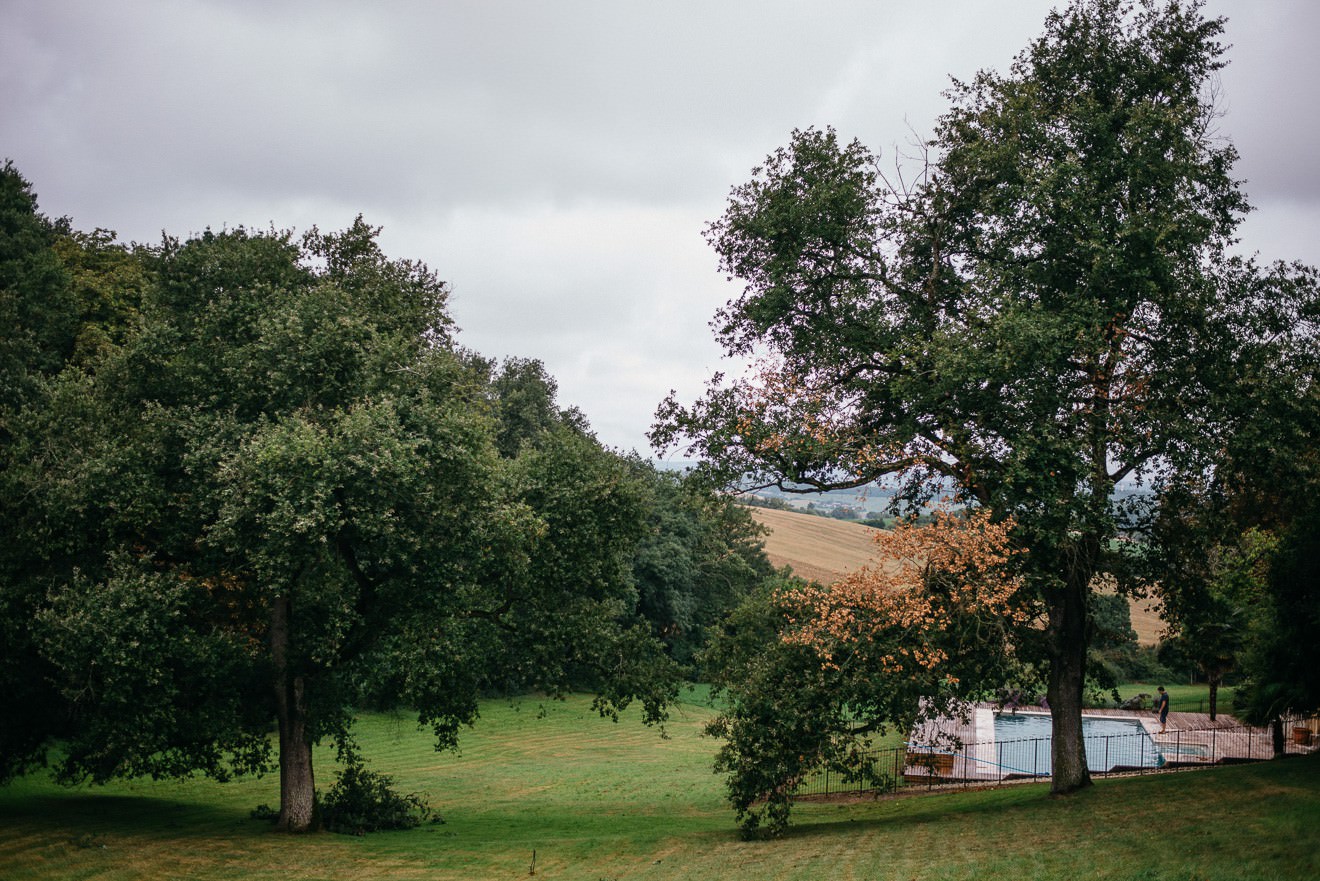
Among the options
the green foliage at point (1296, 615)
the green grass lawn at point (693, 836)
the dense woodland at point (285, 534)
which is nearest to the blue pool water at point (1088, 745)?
the green foliage at point (1296, 615)

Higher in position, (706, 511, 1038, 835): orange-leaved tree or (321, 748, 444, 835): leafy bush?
(706, 511, 1038, 835): orange-leaved tree

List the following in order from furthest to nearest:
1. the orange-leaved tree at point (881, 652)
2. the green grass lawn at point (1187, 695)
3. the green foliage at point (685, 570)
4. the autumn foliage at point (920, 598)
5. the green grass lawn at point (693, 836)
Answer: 1. the green foliage at point (685, 570)
2. the green grass lawn at point (1187, 695)
3. the orange-leaved tree at point (881, 652)
4. the autumn foliage at point (920, 598)
5. the green grass lawn at point (693, 836)

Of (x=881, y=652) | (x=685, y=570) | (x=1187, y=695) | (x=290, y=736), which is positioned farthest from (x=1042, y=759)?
(x=685, y=570)

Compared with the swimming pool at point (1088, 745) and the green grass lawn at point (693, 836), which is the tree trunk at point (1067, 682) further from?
the swimming pool at point (1088, 745)

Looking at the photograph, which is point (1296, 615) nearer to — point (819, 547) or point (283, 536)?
point (283, 536)

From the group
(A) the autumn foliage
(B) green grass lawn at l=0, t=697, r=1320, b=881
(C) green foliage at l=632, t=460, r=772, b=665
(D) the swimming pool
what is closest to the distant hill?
(C) green foliage at l=632, t=460, r=772, b=665

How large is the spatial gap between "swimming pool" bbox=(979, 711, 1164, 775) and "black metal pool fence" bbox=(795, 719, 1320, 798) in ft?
0.22

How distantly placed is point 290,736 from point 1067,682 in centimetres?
1737

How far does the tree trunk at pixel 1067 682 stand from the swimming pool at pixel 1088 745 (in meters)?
7.34

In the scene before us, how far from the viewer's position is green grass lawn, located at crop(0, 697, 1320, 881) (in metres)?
14.0

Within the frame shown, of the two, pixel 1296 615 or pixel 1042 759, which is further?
pixel 1042 759

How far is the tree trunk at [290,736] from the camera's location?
20.1 metres

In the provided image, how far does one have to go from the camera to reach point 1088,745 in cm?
3838

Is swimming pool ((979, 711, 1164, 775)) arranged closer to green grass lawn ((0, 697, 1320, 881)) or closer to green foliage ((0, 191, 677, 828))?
green grass lawn ((0, 697, 1320, 881))
